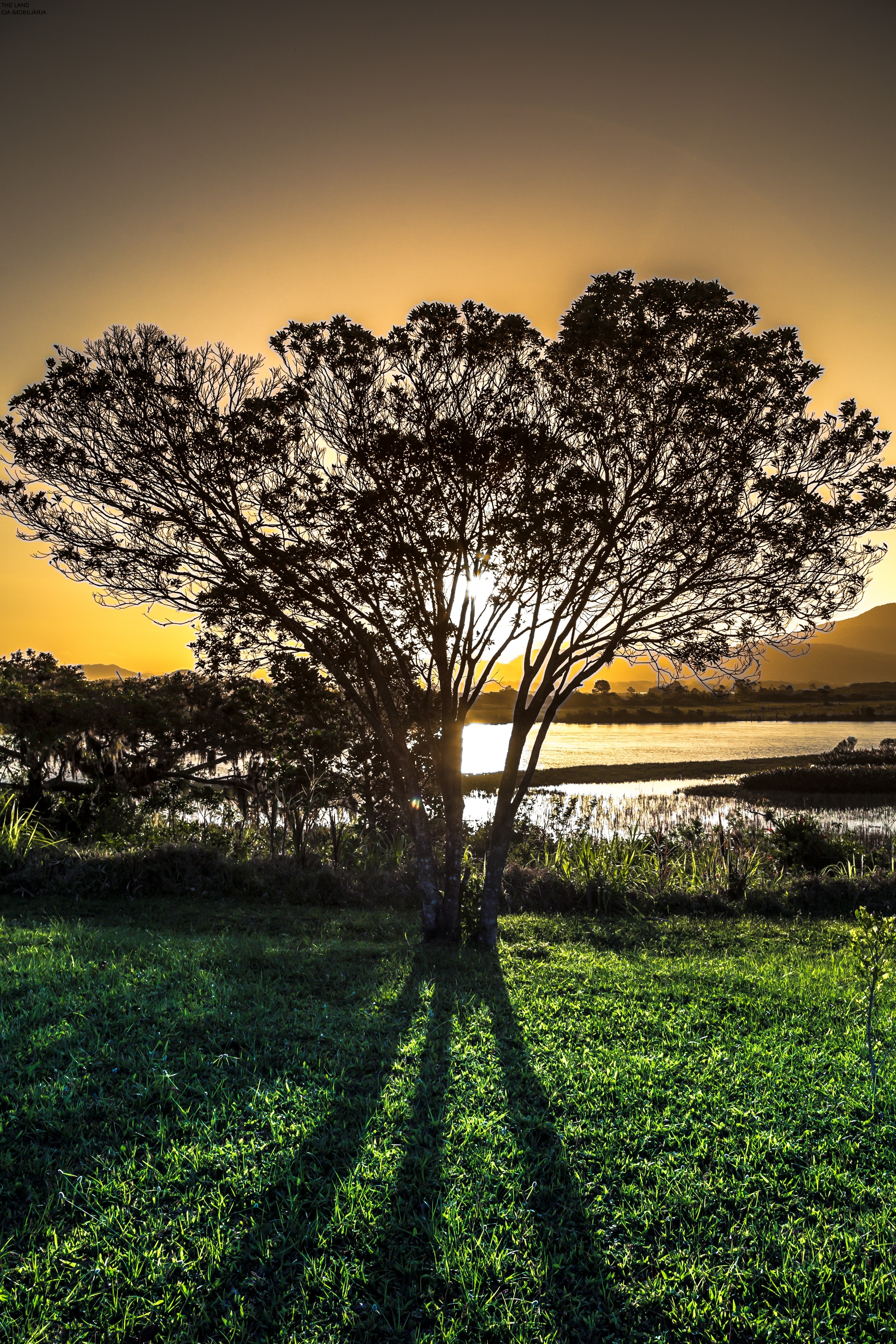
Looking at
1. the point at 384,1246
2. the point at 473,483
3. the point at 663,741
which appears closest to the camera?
the point at 384,1246

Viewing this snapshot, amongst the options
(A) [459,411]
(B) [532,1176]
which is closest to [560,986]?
(B) [532,1176]

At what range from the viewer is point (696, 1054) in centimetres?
529

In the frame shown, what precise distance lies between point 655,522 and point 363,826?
8.47m

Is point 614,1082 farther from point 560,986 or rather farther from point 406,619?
point 406,619

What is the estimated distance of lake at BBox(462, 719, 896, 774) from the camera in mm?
31469

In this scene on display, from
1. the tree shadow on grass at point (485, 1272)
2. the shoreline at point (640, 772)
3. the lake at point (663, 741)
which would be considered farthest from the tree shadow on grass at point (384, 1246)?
the lake at point (663, 741)

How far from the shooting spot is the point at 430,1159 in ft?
12.7

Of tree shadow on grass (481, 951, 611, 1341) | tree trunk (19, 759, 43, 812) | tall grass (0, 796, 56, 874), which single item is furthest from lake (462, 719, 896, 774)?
tree shadow on grass (481, 951, 611, 1341)

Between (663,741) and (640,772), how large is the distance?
521 inches

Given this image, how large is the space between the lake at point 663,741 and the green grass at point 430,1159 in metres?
19.5

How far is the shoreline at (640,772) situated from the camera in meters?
25.0

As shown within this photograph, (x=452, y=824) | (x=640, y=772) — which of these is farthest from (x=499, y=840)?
(x=640, y=772)

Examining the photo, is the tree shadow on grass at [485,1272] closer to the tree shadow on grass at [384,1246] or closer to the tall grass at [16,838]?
the tree shadow on grass at [384,1246]

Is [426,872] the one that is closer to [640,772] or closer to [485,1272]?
[485,1272]
